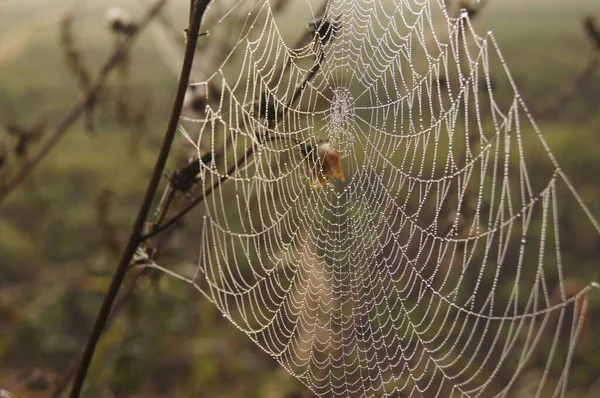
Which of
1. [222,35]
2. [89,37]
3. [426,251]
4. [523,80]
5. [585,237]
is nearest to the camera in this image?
[222,35]

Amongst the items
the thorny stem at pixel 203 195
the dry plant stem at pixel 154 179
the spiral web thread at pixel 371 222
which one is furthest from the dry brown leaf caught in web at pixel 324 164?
the dry plant stem at pixel 154 179

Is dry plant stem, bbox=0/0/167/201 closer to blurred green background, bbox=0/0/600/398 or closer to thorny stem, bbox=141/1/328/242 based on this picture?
blurred green background, bbox=0/0/600/398

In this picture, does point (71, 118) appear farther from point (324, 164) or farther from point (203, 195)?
point (203, 195)

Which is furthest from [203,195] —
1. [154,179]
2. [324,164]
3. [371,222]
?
[371,222]

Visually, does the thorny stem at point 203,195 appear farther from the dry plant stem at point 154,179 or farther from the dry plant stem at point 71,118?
the dry plant stem at point 71,118

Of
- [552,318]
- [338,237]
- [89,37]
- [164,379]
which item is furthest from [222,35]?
[89,37]

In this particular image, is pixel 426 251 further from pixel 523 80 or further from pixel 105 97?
pixel 523 80
